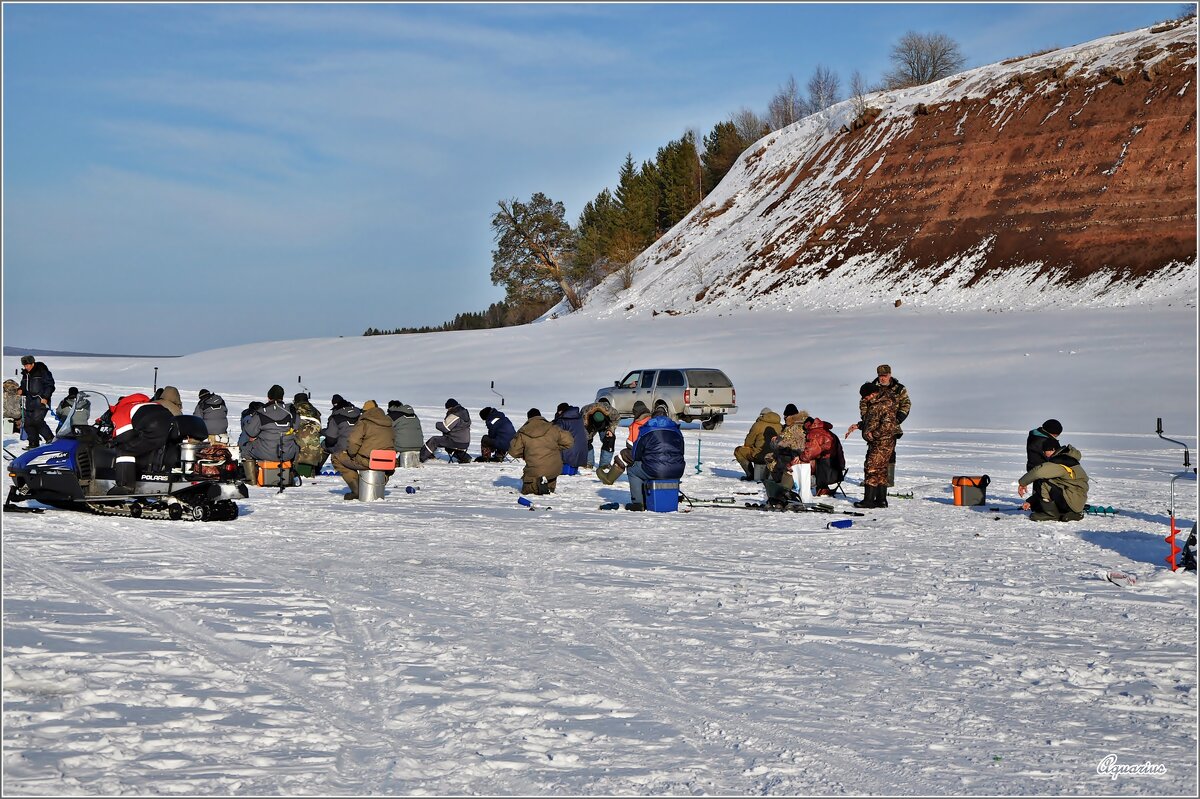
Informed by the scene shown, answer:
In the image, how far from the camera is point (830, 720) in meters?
6.04

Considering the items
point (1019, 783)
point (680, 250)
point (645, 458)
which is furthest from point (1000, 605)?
point (680, 250)

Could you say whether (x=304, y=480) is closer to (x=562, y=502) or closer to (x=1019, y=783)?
(x=562, y=502)

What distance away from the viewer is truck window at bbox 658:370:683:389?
31625 mm

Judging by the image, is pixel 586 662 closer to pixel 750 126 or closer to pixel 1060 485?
pixel 1060 485

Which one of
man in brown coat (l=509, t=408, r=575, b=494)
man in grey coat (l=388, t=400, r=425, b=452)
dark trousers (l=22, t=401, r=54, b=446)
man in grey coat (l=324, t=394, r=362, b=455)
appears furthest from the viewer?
dark trousers (l=22, t=401, r=54, b=446)

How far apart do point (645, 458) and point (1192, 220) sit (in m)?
49.5

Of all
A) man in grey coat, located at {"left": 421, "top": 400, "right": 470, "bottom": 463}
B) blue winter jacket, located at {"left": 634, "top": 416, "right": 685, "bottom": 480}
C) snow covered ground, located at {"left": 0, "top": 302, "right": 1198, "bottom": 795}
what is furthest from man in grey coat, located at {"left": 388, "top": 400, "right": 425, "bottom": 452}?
blue winter jacket, located at {"left": 634, "top": 416, "right": 685, "bottom": 480}

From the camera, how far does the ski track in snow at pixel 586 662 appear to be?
525 centimetres

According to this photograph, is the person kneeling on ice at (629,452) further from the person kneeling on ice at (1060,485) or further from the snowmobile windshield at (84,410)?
the snowmobile windshield at (84,410)

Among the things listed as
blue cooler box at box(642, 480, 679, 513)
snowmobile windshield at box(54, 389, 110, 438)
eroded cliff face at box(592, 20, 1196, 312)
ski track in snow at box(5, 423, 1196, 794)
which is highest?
eroded cliff face at box(592, 20, 1196, 312)

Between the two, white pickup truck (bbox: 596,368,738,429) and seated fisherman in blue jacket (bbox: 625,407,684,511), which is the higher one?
white pickup truck (bbox: 596,368,738,429)

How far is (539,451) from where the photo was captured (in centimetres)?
1717

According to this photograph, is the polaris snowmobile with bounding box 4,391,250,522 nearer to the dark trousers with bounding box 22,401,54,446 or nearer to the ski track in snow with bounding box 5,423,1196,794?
the ski track in snow with bounding box 5,423,1196,794

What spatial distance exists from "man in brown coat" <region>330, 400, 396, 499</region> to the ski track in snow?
12.1 feet
